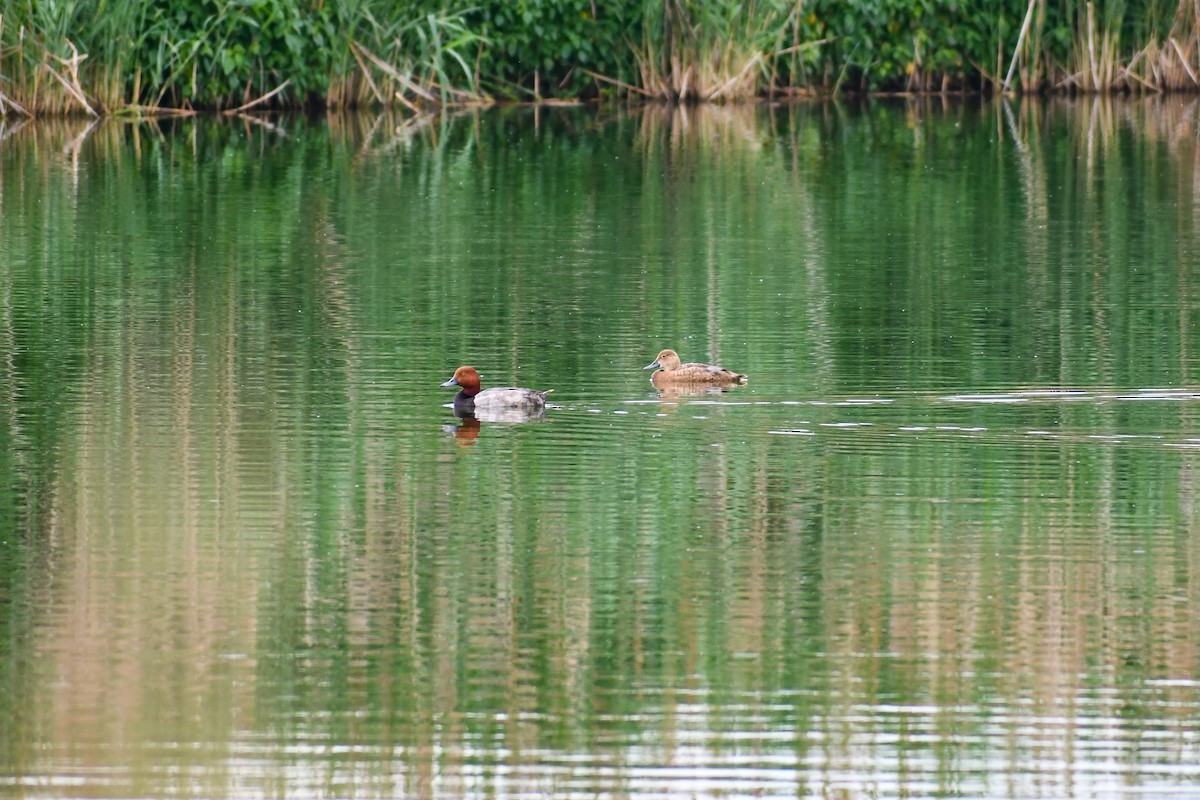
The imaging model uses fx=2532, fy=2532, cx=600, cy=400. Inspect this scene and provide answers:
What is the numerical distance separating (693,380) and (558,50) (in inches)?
847

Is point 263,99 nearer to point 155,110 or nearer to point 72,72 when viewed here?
point 155,110

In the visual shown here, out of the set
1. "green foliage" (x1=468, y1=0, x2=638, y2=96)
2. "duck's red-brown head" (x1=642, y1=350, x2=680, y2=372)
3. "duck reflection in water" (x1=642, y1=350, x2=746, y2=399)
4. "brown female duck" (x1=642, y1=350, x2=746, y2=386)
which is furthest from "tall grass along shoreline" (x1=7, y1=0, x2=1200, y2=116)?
"duck reflection in water" (x1=642, y1=350, x2=746, y2=399)

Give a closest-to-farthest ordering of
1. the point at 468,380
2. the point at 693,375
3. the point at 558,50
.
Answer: the point at 468,380, the point at 693,375, the point at 558,50

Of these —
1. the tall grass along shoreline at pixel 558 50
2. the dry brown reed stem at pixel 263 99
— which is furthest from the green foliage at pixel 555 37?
the dry brown reed stem at pixel 263 99

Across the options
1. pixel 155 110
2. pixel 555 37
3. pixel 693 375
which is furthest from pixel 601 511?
pixel 555 37

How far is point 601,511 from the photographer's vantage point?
32.5ft

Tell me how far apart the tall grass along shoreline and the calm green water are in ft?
30.4

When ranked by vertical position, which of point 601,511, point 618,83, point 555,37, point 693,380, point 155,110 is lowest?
point 601,511

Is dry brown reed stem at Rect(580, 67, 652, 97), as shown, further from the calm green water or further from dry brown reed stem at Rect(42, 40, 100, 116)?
the calm green water

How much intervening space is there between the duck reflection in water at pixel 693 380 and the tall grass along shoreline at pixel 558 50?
16.8 meters

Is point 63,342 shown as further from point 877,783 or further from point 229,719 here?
point 877,783

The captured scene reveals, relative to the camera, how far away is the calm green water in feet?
23.5

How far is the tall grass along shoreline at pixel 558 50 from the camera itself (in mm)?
29578

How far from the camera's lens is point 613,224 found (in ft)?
67.9
